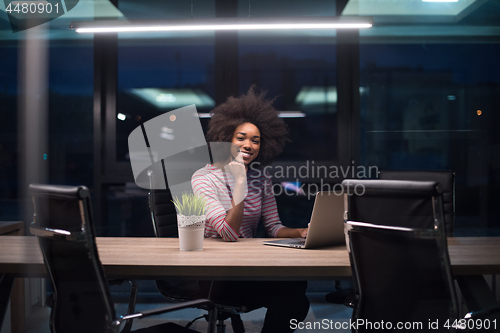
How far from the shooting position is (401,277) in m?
1.24

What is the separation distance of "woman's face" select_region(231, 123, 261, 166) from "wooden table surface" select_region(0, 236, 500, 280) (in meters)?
0.73

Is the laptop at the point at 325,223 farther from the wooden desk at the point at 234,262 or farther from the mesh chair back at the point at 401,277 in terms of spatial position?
the mesh chair back at the point at 401,277

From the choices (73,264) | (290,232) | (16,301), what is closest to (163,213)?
(290,232)

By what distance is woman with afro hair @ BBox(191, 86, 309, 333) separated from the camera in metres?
1.86

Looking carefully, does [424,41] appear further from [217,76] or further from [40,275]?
[40,275]

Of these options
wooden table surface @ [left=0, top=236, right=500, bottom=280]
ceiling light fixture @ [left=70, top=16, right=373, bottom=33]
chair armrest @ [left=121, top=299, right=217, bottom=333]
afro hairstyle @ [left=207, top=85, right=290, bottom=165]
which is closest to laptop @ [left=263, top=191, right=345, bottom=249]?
wooden table surface @ [left=0, top=236, right=500, bottom=280]

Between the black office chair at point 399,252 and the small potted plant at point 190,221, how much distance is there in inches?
27.6

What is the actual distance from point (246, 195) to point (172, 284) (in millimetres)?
638

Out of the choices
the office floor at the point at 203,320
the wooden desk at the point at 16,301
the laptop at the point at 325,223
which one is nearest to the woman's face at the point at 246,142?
the laptop at the point at 325,223

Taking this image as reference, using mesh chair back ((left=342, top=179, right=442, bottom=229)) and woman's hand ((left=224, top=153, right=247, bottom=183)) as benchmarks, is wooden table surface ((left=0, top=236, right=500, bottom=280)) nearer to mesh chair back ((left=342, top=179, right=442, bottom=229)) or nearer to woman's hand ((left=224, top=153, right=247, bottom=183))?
mesh chair back ((left=342, top=179, right=442, bottom=229))

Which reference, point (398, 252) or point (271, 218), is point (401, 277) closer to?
point (398, 252)

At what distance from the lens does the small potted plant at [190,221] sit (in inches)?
67.6

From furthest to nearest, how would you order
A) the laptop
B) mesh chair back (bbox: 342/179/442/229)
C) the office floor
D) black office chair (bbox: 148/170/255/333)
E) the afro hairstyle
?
1. the office floor
2. the afro hairstyle
3. black office chair (bbox: 148/170/255/333)
4. the laptop
5. mesh chair back (bbox: 342/179/442/229)

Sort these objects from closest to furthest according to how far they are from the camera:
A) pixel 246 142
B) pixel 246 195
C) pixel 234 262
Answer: pixel 234 262, pixel 246 195, pixel 246 142
